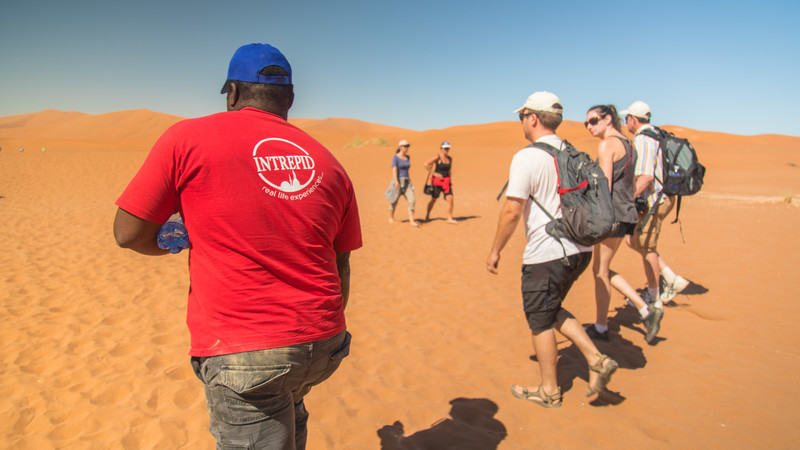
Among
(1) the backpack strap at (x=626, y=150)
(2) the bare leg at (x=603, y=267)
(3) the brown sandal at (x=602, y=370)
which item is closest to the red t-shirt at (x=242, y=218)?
(3) the brown sandal at (x=602, y=370)

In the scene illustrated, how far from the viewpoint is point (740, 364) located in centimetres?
384

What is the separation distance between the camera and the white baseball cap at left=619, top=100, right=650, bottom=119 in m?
4.54

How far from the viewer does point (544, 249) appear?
2904mm

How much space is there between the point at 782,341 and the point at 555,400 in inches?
112

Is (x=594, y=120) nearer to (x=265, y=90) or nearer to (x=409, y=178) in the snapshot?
(x=265, y=90)

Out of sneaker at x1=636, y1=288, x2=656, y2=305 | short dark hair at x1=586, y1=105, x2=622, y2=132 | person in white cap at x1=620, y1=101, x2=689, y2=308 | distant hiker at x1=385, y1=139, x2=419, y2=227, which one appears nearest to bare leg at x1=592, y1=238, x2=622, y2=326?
person in white cap at x1=620, y1=101, x2=689, y2=308

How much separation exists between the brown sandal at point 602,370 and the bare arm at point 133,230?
2855mm

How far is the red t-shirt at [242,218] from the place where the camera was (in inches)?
53.7

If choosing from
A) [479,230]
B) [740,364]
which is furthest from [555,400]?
[479,230]

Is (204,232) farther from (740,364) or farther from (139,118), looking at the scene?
(139,118)

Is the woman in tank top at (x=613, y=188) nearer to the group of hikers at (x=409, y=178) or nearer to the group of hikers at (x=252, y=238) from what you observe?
the group of hikers at (x=252, y=238)

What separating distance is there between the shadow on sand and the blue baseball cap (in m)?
2.32

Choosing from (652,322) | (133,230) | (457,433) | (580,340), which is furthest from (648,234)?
(133,230)

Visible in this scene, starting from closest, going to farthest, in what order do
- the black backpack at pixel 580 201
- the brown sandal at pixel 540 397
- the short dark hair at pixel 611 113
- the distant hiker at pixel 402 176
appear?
the black backpack at pixel 580 201 < the brown sandal at pixel 540 397 < the short dark hair at pixel 611 113 < the distant hiker at pixel 402 176
